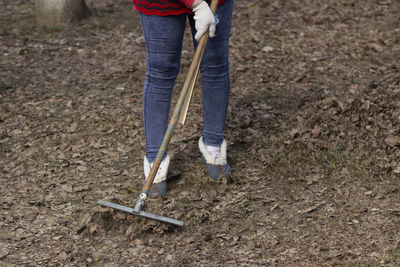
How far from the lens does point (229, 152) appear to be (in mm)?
4438

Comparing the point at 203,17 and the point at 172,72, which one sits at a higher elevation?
the point at 203,17

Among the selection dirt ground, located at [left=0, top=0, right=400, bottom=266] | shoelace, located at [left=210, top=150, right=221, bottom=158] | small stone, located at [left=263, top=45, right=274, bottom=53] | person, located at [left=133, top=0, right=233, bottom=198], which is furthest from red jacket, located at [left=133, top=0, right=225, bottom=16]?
small stone, located at [left=263, top=45, right=274, bottom=53]

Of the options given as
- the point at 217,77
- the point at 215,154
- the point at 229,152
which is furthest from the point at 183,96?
the point at 229,152

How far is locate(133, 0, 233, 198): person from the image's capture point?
3.24 meters

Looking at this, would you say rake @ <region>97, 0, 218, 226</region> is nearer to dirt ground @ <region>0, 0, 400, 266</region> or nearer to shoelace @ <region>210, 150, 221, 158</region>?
dirt ground @ <region>0, 0, 400, 266</region>

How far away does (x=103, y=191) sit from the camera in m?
4.04

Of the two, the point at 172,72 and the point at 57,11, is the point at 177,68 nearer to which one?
the point at 172,72

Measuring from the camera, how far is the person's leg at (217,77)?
11.5 ft

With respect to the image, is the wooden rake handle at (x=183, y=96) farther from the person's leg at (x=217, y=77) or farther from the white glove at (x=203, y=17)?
the person's leg at (x=217, y=77)

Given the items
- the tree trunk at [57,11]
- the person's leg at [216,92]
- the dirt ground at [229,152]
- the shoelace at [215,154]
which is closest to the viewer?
the dirt ground at [229,152]

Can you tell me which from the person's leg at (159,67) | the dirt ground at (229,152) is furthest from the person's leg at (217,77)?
the dirt ground at (229,152)

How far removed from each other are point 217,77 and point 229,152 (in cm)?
93

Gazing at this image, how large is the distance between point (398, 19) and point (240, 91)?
3120 millimetres

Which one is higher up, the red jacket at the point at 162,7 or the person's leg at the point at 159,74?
the red jacket at the point at 162,7
